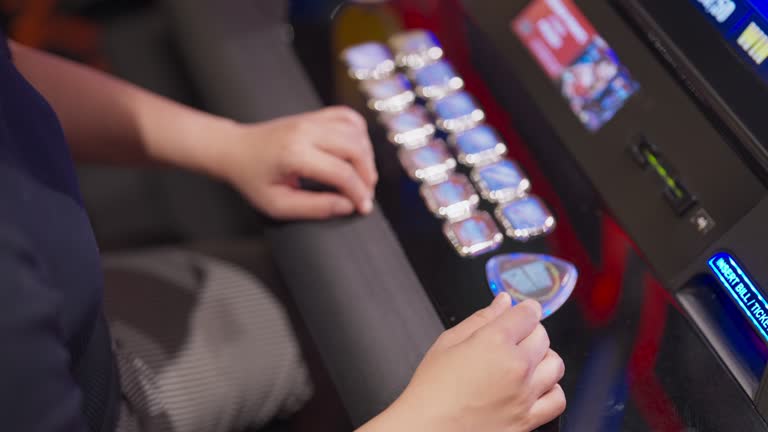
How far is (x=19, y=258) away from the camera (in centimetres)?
47

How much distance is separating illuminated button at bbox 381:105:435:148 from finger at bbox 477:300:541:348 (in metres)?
0.19

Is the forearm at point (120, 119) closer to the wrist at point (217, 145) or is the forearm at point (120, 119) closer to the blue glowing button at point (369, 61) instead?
the wrist at point (217, 145)

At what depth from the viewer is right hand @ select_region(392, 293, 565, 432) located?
0.56 m

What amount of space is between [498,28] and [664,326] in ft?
1.00

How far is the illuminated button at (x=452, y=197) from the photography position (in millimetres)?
668

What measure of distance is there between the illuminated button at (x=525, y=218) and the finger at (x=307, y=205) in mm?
125

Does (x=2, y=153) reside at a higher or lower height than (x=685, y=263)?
higher

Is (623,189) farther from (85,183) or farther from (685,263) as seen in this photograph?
(85,183)

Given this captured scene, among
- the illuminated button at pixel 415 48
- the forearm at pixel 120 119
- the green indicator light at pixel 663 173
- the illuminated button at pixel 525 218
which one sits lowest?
the green indicator light at pixel 663 173

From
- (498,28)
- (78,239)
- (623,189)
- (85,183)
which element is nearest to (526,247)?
(623,189)

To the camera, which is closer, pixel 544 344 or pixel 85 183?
pixel 544 344

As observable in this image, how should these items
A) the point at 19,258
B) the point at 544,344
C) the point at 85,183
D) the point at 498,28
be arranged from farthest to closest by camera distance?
the point at 85,183 → the point at 498,28 → the point at 544,344 → the point at 19,258

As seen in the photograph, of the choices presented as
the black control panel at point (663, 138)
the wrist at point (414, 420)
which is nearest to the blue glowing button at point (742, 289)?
the black control panel at point (663, 138)

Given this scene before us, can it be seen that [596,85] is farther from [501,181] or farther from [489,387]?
[489,387]
